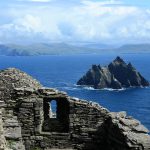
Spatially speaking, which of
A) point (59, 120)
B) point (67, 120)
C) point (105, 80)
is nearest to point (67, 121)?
point (67, 120)

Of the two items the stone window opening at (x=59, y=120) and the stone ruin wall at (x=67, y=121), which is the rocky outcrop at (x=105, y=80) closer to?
the stone window opening at (x=59, y=120)

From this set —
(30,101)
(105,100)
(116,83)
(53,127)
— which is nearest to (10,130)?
(30,101)

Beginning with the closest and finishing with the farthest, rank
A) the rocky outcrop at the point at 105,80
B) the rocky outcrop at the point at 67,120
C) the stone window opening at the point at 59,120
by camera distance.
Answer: the rocky outcrop at the point at 67,120
the stone window opening at the point at 59,120
the rocky outcrop at the point at 105,80

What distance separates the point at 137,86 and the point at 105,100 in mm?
54613

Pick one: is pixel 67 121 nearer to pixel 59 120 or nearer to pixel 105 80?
pixel 59 120

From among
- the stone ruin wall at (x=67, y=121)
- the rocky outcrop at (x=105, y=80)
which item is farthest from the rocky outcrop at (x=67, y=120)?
the rocky outcrop at (x=105, y=80)

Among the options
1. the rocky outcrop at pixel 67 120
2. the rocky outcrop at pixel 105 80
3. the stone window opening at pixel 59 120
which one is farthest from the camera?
the rocky outcrop at pixel 105 80

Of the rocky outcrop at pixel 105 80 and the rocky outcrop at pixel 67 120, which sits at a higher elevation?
the rocky outcrop at pixel 105 80

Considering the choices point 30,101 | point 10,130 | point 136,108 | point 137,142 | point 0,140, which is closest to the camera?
point 0,140

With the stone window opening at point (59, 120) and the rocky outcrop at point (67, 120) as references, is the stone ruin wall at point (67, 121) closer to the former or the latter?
the rocky outcrop at point (67, 120)

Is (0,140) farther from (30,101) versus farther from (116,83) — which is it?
(116,83)

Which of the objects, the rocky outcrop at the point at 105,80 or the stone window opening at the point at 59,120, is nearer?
the stone window opening at the point at 59,120

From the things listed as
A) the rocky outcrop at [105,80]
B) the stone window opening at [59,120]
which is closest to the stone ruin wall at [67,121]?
the stone window opening at [59,120]

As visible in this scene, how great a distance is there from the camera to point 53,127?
24641 millimetres
